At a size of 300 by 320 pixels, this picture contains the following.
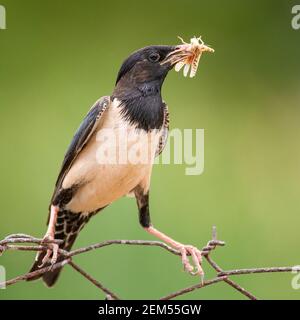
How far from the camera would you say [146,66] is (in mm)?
2770

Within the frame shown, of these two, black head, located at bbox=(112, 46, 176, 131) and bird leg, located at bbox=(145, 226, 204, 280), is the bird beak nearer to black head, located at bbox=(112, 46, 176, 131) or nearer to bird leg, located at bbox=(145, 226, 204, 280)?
black head, located at bbox=(112, 46, 176, 131)

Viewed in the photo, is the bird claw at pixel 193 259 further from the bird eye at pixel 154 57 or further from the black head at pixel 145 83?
the bird eye at pixel 154 57

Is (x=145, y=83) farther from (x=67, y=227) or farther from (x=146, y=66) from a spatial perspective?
(x=67, y=227)

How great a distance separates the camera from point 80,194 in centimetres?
279

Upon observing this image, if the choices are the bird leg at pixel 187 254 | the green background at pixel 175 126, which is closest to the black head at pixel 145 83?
the bird leg at pixel 187 254

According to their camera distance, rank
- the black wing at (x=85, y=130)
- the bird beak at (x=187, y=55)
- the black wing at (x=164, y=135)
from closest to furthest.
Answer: the bird beak at (x=187, y=55) < the black wing at (x=85, y=130) < the black wing at (x=164, y=135)

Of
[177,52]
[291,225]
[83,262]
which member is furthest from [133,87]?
[291,225]

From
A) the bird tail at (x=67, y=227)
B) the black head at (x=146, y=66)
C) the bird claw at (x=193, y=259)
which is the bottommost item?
the bird claw at (x=193, y=259)

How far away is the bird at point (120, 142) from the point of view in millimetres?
2682

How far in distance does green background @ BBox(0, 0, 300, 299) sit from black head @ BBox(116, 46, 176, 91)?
0.66 metres

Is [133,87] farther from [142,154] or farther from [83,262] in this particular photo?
[83,262]

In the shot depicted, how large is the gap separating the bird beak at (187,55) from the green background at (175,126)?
2.52 feet

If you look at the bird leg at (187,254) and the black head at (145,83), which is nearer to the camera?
the bird leg at (187,254)

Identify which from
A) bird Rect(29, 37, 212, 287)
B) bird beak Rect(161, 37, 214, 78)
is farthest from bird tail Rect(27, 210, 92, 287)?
bird beak Rect(161, 37, 214, 78)
